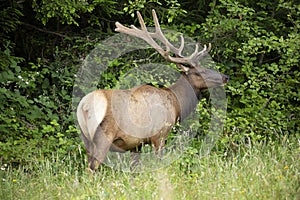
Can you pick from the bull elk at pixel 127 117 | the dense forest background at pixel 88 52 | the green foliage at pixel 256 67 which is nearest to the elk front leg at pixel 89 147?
the bull elk at pixel 127 117

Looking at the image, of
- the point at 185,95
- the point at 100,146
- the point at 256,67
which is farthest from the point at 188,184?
the point at 256,67

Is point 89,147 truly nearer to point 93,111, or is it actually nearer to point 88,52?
point 93,111

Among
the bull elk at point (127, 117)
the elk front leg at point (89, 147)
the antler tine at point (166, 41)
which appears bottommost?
the elk front leg at point (89, 147)

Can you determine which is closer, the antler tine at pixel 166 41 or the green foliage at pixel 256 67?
the antler tine at pixel 166 41

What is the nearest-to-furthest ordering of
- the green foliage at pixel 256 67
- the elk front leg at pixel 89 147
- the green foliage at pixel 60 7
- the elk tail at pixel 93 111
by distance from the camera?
the elk tail at pixel 93 111 → the elk front leg at pixel 89 147 → the green foliage at pixel 60 7 → the green foliage at pixel 256 67

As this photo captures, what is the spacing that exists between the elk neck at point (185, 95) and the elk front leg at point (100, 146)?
1286mm

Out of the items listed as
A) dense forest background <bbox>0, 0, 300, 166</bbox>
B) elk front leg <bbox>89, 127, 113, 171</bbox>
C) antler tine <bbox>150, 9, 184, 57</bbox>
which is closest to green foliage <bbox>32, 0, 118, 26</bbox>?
dense forest background <bbox>0, 0, 300, 166</bbox>

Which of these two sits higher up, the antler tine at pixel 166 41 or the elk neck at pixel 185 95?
the antler tine at pixel 166 41

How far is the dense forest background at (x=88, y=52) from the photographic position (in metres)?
8.43

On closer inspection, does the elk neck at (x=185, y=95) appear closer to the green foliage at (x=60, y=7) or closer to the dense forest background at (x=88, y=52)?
the dense forest background at (x=88, y=52)

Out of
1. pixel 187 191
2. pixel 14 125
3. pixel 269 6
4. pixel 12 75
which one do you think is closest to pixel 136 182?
pixel 187 191

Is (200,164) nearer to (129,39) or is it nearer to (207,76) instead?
(207,76)

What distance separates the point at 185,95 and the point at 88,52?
2.85 metres

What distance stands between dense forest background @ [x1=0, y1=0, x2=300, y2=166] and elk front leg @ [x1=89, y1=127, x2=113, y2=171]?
1337mm
